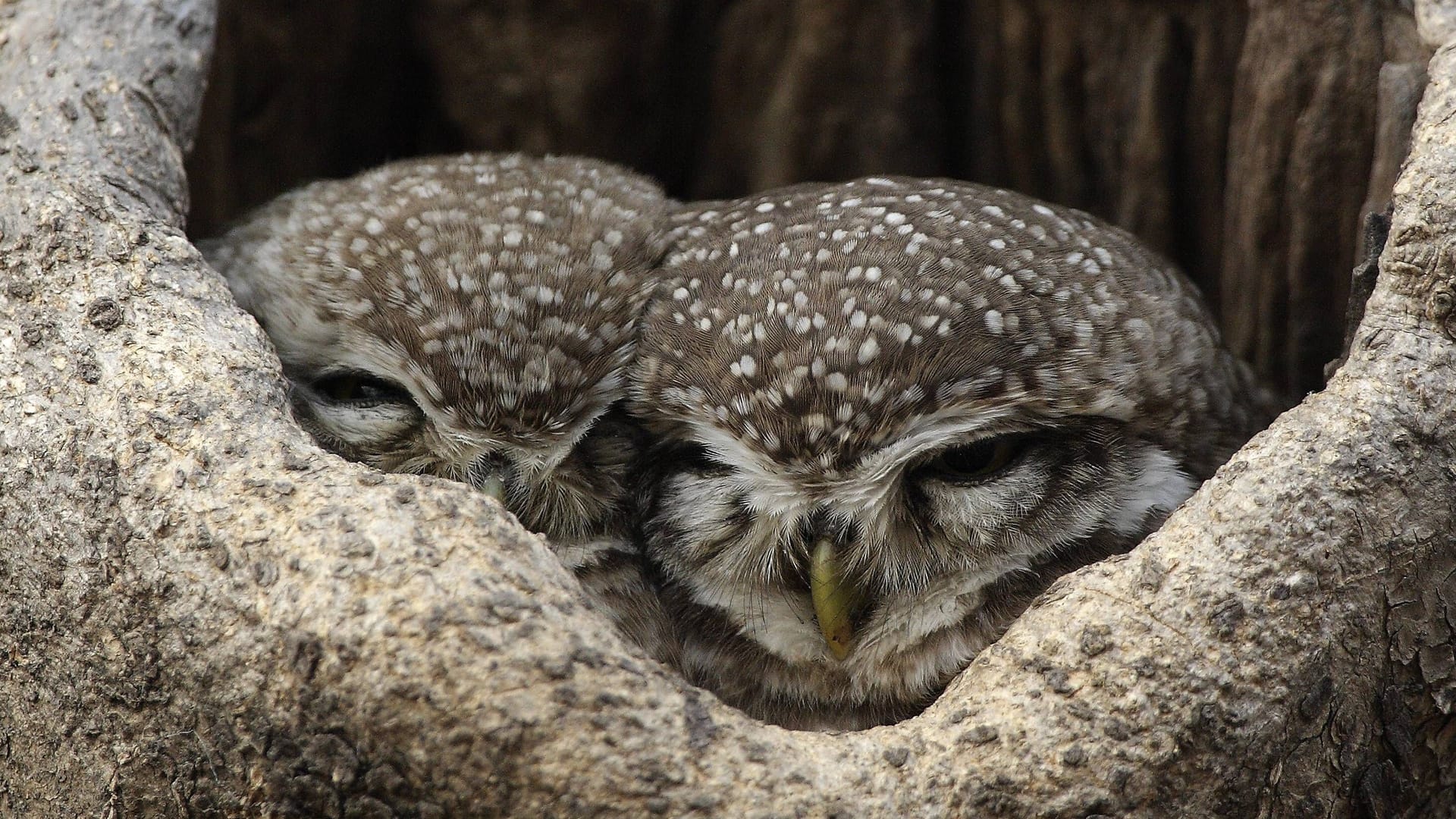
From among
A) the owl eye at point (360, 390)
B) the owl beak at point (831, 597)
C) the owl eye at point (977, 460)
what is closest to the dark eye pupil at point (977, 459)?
the owl eye at point (977, 460)

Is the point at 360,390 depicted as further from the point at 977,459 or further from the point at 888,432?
the point at 977,459

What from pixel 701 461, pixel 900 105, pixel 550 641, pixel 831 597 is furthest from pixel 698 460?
pixel 900 105

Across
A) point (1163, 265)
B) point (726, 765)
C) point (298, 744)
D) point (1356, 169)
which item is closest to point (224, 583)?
point (298, 744)

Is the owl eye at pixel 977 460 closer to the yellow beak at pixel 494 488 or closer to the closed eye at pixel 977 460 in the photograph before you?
the closed eye at pixel 977 460

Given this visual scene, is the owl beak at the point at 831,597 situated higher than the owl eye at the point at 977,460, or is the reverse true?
the owl eye at the point at 977,460

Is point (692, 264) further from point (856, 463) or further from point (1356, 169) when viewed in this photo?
point (1356, 169)
